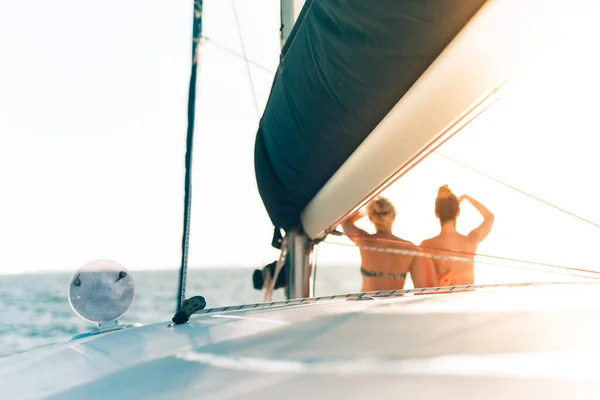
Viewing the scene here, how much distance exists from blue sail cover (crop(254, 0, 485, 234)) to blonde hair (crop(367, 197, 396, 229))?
17cm

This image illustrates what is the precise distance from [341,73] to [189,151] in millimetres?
761

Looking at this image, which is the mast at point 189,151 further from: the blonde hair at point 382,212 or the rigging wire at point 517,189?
the rigging wire at point 517,189

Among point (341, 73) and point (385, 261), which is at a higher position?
point (341, 73)

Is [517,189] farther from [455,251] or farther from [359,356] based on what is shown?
[359,356]

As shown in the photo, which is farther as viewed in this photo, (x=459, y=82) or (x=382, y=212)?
(x=382, y=212)

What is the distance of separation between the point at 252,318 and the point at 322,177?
2.01 feet

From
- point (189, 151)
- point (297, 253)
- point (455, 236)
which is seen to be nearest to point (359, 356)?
point (455, 236)

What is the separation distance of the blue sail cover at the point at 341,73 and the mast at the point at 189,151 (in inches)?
10.6

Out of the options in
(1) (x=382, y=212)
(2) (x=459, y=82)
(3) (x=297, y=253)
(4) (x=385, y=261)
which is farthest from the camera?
(3) (x=297, y=253)

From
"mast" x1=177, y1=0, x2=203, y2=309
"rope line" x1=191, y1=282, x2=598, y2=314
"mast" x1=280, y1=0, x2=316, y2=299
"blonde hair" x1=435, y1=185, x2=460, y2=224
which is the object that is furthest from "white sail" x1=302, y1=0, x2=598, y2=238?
"mast" x1=280, y1=0, x2=316, y2=299

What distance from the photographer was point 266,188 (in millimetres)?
2113

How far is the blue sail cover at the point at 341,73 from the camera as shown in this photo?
0.98 meters

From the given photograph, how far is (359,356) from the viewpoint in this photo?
2.68 ft

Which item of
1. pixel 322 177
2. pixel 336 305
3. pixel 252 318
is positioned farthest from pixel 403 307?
pixel 322 177
